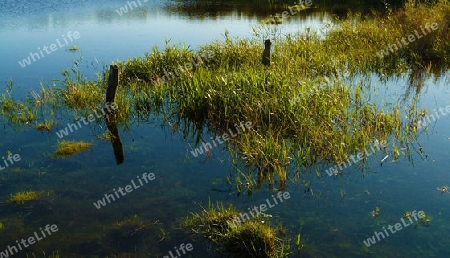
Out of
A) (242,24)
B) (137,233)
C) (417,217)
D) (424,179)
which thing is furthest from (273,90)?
(242,24)

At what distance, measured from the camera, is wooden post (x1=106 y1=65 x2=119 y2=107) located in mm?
12297

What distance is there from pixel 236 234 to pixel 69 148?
5584 mm

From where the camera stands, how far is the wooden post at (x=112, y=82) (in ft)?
40.3

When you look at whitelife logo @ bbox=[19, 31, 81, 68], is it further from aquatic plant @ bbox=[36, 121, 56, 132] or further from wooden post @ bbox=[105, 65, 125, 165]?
wooden post @ bbox=[105, 65, 125, 165]

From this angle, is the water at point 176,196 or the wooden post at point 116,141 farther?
the wooden post at point 116,141

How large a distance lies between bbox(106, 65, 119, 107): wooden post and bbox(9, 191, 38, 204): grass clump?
180 inches

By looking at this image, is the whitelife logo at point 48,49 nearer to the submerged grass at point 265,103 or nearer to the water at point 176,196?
the submerged grass at point 265,103

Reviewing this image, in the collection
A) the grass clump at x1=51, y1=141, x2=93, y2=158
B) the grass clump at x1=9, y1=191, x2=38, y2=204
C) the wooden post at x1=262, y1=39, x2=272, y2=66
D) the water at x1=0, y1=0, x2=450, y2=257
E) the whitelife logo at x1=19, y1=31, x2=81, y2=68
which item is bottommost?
the water at x1=0, y1=0, x2=450, y2=257

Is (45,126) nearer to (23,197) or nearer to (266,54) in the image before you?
(23,197)

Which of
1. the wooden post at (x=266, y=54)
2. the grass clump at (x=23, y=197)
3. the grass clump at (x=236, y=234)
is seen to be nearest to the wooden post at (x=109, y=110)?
the grass clump at (x=23, y=197)

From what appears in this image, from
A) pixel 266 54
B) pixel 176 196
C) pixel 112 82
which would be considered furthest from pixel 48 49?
pixel 176 196

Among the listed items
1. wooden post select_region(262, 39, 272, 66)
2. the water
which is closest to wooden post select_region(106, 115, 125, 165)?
the water

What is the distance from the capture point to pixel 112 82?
1241cm

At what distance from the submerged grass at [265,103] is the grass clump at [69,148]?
5.39ft
